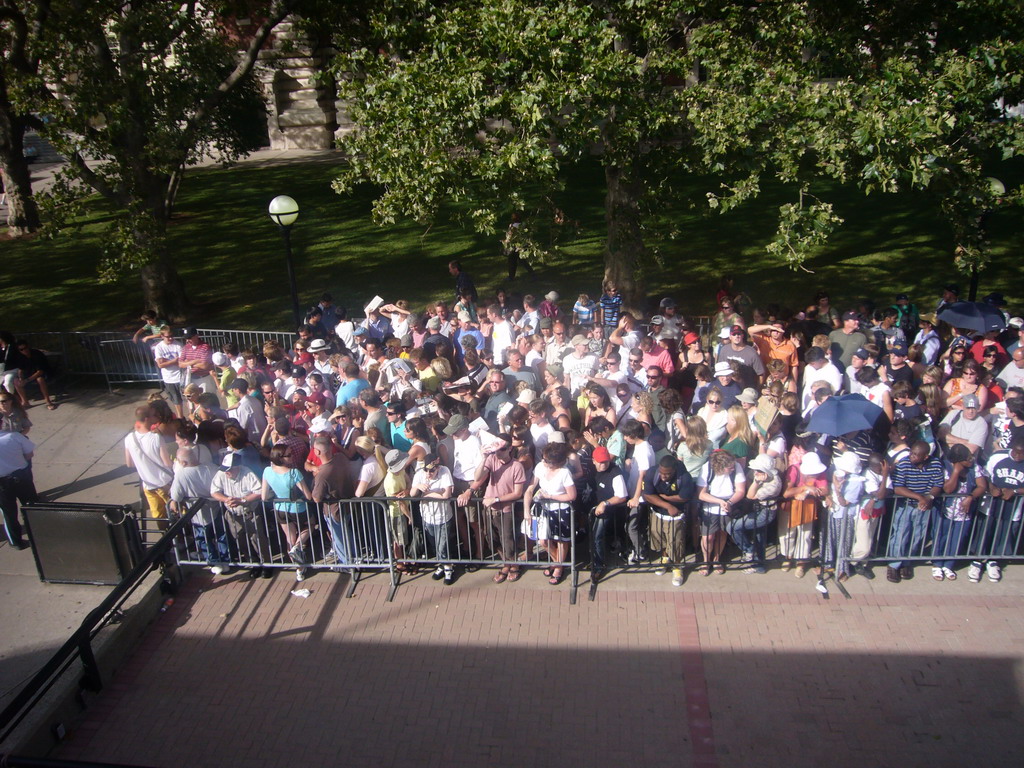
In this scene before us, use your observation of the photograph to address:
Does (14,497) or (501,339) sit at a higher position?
(501,339)

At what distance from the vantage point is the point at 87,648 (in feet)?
22.5

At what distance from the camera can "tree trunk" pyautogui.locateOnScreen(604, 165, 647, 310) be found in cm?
1282

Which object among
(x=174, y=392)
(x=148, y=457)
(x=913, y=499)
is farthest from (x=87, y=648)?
(x=913, y=499)

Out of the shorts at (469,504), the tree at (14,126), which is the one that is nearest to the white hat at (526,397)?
the shorts at (469,504)

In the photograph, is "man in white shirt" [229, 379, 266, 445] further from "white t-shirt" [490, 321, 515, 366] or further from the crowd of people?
"white t-shirt" [490, 321, 515, 366]

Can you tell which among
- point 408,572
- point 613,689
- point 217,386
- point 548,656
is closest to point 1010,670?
point 613,689

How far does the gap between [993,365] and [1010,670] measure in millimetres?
4356

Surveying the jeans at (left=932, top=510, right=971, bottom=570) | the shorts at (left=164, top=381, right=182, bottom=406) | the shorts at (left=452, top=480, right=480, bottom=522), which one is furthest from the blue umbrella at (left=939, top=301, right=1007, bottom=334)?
the shorts at (left=164, top=381, right=182, bottom=406)

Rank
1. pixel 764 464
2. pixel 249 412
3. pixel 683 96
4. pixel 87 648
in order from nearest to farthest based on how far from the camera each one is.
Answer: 1. pixel 87 648
2. pixel 764 464
3. pixel 249 412
4. pixel 683 96

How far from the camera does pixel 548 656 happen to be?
7.28 meters

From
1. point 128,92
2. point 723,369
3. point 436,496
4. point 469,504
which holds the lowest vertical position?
point 469,504

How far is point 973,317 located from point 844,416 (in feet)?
12.3

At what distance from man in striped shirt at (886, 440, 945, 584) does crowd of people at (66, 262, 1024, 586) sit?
20 mm

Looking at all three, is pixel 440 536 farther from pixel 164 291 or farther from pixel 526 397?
pixel 164 291
